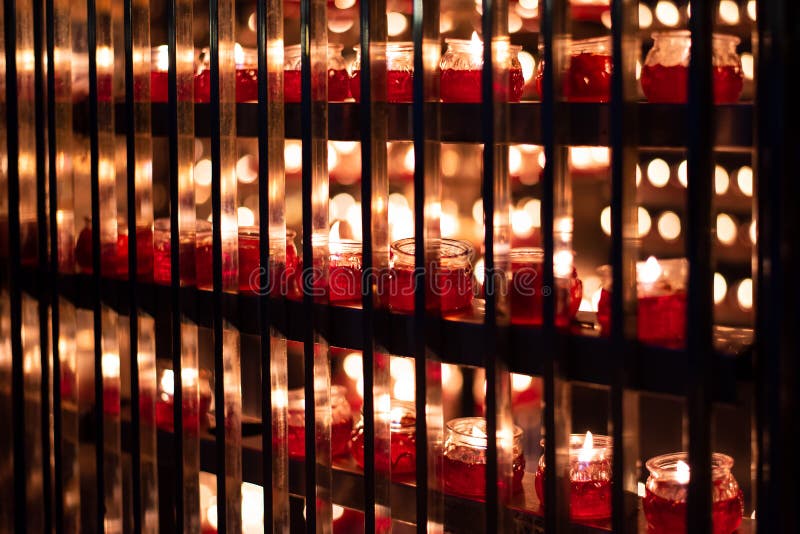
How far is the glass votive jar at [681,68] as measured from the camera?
1565mm

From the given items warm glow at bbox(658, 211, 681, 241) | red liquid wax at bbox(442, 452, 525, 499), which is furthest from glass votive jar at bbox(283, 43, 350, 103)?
warm glow at bbox(658, 211, 681, 241)

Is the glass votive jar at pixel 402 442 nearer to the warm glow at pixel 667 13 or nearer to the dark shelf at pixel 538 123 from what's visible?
the dark shelf at pixel 538 123

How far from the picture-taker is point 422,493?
1.79 metres

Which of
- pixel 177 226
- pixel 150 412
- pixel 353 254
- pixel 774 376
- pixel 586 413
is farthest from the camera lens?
pixel 586 413

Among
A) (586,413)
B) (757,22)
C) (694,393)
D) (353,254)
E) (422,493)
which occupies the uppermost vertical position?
(757,22)

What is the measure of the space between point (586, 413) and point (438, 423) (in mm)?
1704

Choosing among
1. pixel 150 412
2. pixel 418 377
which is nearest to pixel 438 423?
pixel 418 377

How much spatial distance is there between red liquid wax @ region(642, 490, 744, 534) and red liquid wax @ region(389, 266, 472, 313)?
46 centimetres

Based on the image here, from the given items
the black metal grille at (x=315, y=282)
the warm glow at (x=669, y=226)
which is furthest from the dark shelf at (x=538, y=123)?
the warm glow at (x=669, y=226)

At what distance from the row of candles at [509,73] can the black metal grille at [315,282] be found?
69 mm

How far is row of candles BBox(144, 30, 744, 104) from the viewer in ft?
5.18

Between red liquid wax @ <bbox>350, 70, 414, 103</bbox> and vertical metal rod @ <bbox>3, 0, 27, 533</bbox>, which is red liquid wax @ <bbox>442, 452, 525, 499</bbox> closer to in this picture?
red liquid wax @ <bbox>350, 70, 414, 103</bbox>

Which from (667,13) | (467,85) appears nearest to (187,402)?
(467,85)

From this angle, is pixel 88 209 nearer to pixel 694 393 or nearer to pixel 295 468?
pixel 295 468
